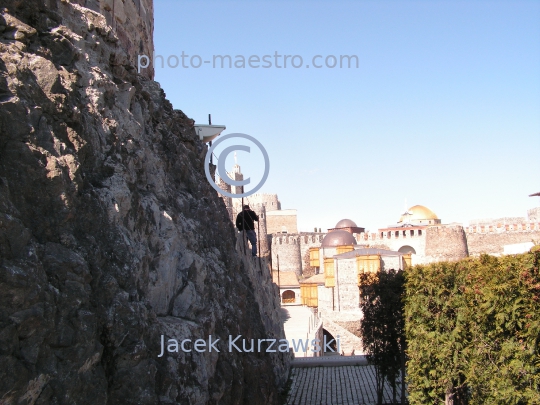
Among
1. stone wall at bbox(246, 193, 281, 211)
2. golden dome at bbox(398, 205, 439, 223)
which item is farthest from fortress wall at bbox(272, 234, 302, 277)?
golden dome at bbox(398, 205, 439, 223)

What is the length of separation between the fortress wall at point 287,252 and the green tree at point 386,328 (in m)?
39.1

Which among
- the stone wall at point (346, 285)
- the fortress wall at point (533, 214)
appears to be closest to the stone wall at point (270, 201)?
the fortress wall at point (533, 214)

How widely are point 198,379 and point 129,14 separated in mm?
8967

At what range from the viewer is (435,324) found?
11.8 m

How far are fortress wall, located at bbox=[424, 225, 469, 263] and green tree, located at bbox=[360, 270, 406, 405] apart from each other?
115ft

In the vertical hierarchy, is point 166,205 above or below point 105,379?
above

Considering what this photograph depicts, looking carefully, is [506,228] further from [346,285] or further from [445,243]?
[346,285]

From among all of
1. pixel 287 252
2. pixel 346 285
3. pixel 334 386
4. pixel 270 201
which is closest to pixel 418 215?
pixel 287 252

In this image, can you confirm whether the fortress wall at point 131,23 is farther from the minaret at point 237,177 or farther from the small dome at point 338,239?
the small dome at point 338,239

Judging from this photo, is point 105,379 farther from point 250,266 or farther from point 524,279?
point 250,266

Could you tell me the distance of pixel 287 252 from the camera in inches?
2213

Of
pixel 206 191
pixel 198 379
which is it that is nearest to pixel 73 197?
pixel 198 379

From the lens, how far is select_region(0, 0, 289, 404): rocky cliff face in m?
5.14

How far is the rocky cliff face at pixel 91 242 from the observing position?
5.14 metres
